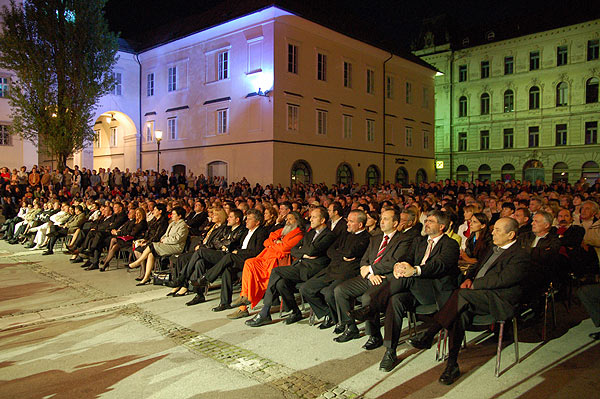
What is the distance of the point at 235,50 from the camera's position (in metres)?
26.2

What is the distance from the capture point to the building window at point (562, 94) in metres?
39.1

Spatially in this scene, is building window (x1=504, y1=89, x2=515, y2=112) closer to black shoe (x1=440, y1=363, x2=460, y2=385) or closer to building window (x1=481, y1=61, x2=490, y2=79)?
building window (x1=481, y1=61, x2=490, y2=79)

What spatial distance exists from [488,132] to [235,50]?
27128 mm

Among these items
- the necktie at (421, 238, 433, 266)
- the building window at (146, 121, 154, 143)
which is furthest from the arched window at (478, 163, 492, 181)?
the necktie at (421, 238, 433, 266)

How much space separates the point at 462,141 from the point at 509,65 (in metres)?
7.81

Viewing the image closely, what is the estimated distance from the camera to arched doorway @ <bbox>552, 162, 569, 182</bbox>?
3872cm

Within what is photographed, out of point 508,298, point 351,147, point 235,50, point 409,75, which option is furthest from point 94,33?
point 508,298

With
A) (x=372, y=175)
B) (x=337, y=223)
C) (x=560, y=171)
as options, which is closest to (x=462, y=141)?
(x=560, y=171)

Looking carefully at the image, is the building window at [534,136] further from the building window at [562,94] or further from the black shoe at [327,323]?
the black shoe at [327,323]

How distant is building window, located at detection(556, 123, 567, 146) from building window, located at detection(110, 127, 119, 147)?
3589 cm

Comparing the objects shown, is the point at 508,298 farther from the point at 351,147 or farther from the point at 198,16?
the point at 198,16

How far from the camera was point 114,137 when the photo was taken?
3516 cm

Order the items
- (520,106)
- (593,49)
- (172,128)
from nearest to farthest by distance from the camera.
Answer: (172,128) < (593,49) < (520,106)

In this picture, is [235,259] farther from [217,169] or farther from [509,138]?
[509,138]
